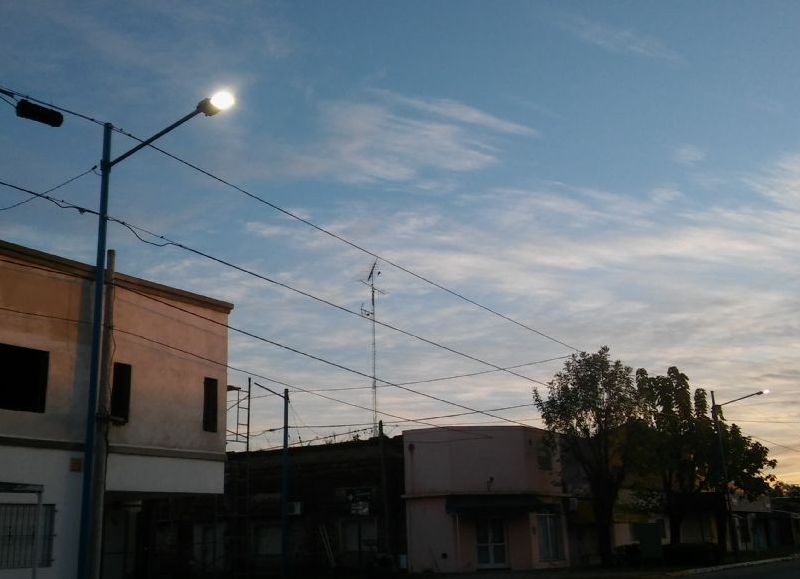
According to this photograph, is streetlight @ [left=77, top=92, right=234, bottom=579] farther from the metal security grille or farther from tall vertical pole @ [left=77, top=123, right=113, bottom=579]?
the metal security grille

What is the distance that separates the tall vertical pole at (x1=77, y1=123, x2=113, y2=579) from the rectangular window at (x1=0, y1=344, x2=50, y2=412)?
3046mm

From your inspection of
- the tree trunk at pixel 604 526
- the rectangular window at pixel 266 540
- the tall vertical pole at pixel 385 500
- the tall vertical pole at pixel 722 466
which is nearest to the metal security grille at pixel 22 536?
the tall vertical pole at pixel 385 500

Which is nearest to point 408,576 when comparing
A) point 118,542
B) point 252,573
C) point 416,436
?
point 416,436

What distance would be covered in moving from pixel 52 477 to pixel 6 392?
2.13 meters

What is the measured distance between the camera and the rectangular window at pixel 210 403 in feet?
76.6

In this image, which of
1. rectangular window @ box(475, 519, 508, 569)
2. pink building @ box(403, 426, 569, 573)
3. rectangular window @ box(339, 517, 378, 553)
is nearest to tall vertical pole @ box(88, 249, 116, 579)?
pink building @ box(403, 426, 569, 573)

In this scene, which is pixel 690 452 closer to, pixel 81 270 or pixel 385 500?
pixel 385 500

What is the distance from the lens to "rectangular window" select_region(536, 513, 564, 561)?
3838 cm

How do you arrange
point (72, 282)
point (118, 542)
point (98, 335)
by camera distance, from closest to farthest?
point (98, 335) → point (72, 282) → point (118, 542)

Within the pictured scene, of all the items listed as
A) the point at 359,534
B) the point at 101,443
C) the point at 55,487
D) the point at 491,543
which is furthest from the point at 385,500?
the point at 101,443

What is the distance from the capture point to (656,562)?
38719 mm

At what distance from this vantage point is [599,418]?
123 feet

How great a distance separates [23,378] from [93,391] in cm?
381

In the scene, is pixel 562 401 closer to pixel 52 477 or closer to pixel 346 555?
pixel 346 555
